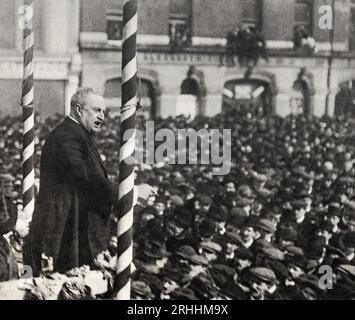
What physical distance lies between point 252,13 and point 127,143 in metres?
6.80

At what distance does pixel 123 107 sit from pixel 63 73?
20.1 ft

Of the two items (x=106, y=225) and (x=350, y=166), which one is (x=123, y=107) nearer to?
(x=106, y=225)

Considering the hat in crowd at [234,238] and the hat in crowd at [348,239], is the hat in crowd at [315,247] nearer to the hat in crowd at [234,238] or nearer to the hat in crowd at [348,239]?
the hat in crowd at [348,239]

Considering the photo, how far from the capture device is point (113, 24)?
1039 cm

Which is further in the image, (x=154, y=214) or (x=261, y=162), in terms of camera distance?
(x=261, y=162)

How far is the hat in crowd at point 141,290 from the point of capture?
13.1 feet

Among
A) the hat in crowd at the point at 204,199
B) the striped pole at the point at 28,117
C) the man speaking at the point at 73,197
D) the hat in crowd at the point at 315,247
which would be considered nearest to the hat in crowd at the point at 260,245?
the hat in crowd at the point at 315,247

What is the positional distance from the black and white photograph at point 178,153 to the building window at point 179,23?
39 mm

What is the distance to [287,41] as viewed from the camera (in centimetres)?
1093

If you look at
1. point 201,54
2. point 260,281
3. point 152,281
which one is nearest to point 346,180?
point 260,281

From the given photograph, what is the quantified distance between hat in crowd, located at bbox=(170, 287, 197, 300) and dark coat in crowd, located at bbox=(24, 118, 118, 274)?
32.0 inches

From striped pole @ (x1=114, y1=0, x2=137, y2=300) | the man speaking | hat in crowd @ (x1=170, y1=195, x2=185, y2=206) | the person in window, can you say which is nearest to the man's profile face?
the man speaking

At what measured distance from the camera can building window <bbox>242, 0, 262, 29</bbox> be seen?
887 centimetres
